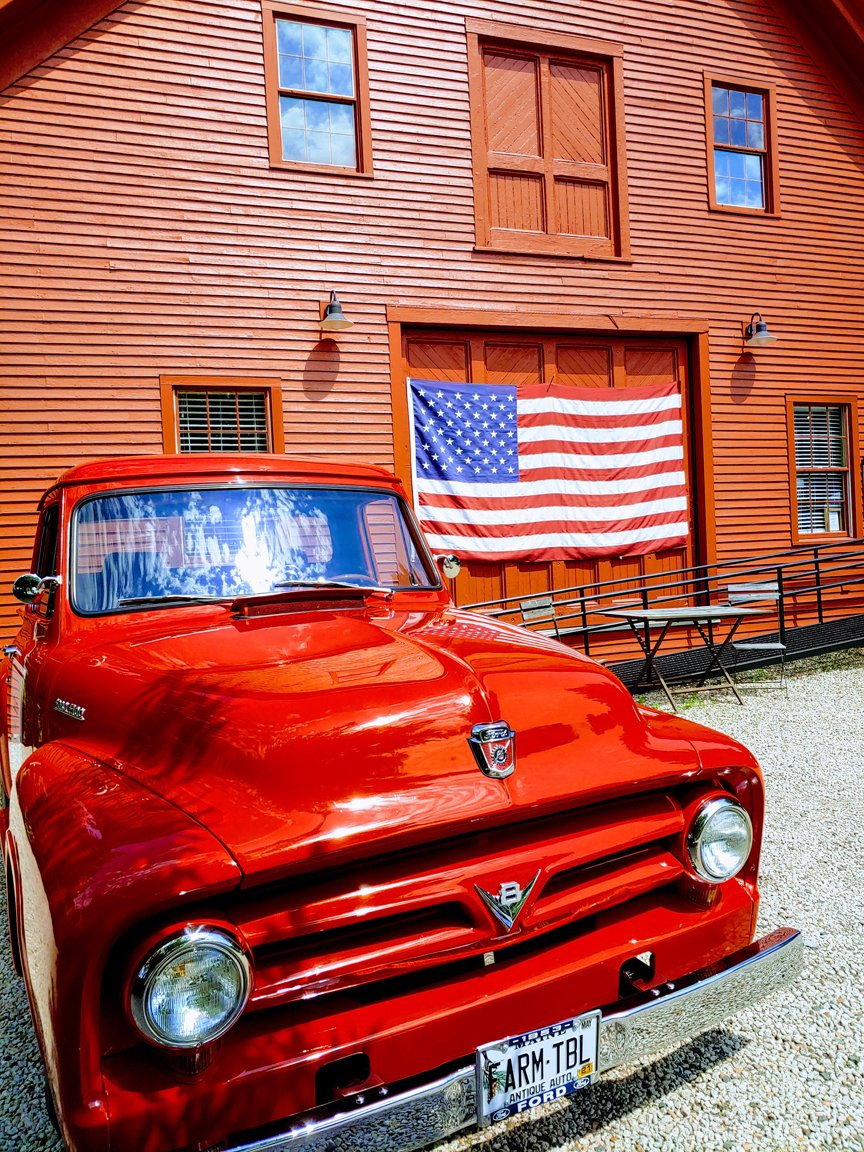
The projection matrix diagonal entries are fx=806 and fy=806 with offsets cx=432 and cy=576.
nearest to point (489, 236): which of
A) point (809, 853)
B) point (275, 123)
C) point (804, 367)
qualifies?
point (275, 123)

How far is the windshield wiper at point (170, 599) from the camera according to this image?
8.79 ft

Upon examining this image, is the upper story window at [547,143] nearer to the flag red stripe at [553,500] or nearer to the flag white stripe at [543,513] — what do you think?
the flag red stripe at [553,500]

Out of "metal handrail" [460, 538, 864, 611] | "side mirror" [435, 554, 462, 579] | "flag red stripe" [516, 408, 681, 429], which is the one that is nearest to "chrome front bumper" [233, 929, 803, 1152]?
"side mirror" [435, 554, 462, 579]

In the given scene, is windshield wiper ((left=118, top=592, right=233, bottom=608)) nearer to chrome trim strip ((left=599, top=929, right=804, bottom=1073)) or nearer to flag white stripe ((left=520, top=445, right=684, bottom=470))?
chrome trim strip ((left=599, top=929, right=804, bottom=1073))

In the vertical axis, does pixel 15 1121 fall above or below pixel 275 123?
below

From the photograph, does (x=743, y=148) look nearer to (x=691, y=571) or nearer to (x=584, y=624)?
(x=691, y=571)

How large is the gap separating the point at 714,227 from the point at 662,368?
208cm

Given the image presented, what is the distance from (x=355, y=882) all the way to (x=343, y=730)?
32cm

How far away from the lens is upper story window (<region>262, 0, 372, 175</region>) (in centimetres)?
847

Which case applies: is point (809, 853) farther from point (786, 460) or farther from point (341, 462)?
point (786, 460)

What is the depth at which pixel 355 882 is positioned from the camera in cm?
163

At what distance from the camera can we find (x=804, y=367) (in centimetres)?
1110

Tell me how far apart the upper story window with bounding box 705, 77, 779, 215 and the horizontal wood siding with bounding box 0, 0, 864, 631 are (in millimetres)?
213

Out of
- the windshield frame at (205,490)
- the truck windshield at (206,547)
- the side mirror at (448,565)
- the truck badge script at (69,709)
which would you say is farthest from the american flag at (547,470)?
the truck badge script at (69,709)
